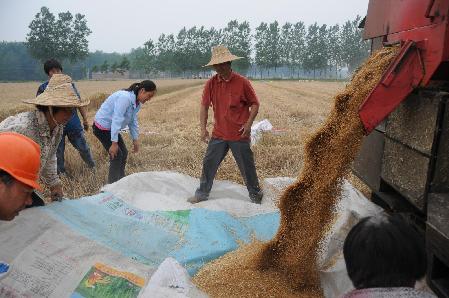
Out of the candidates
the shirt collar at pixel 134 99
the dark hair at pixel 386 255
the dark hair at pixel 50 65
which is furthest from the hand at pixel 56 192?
the dark hair at pixel 386 255

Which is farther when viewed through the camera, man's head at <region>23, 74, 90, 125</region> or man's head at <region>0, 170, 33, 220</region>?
man's head at <region>23, 74, 90, 125</region>

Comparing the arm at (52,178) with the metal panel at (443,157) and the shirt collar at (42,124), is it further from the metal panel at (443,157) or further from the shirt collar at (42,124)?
the metal panel at (443,157)

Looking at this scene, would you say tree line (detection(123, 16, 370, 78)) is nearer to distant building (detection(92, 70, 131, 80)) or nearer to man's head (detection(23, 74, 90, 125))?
distant building (detection(92, 70, 131, 80))

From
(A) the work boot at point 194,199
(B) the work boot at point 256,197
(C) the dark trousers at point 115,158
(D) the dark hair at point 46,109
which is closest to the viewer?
(D) the dark hair at point 46,109

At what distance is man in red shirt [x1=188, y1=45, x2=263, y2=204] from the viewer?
→ 4.46m

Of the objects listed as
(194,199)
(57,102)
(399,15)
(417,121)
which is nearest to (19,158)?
(57,102)

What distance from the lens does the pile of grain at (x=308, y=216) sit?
2725 millimetres

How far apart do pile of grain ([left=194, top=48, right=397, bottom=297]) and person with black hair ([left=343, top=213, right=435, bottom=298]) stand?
4.24 ft

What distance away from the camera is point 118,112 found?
454 cm

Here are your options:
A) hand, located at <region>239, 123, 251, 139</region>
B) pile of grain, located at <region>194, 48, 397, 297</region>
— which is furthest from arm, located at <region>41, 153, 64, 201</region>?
hand, located at <region>239, 123, 251, 139</region>

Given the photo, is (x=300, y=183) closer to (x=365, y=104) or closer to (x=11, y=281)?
(x=365, y=104)

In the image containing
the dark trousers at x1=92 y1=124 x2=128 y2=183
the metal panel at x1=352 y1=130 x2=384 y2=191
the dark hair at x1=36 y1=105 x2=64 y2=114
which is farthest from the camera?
the dark trousers at x1=92 y1=124 x2=128 y2=183

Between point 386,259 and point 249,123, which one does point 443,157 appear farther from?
point 249,123

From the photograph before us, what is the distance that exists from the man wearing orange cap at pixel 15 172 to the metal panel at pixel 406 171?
208 cm
